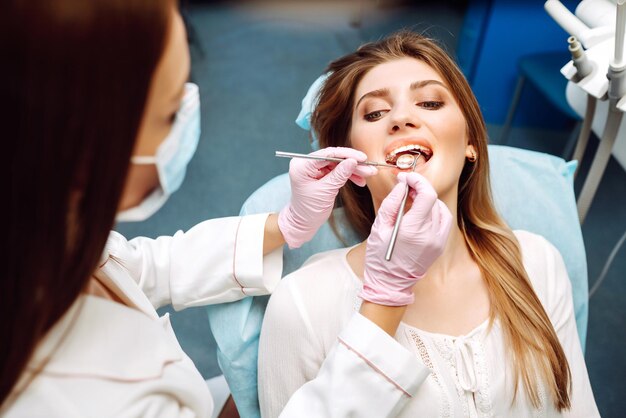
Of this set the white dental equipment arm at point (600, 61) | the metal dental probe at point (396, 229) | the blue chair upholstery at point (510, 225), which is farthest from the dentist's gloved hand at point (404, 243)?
the white dental equipment arm at point (600, 61)

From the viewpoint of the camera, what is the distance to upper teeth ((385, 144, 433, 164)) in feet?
3.53

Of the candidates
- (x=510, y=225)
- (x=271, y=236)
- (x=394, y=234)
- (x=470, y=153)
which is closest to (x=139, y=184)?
(x=394, y=234)

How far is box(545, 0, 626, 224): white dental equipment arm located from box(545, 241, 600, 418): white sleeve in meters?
0.36

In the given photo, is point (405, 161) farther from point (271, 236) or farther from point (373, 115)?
point (271, 236)

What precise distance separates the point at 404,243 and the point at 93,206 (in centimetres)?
57

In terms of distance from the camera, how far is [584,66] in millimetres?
1198

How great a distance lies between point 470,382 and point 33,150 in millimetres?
871

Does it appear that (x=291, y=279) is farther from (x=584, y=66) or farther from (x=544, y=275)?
(x=584, y=66)

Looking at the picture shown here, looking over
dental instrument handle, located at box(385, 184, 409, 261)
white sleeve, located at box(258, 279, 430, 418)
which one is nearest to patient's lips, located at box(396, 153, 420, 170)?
dental instrument handle, located at box(385, 184, 409, 261)

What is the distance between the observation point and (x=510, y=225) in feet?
4.74

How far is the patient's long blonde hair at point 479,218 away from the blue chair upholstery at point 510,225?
0.17 m

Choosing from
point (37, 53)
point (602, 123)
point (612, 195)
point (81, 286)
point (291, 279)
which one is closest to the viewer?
point (37, 53)

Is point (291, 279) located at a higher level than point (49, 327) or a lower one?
lower

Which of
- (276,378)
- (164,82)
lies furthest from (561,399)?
(164,82)
